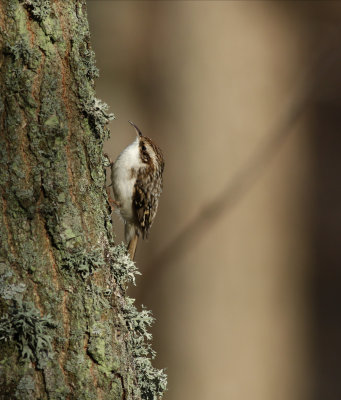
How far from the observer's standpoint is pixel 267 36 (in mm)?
4707

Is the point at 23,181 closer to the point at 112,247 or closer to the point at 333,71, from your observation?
the point at 112,247

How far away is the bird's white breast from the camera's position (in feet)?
11.1

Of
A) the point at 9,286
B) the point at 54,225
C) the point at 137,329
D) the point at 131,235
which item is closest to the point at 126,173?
the point at 131,235

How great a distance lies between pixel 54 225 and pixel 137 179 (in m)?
1.74

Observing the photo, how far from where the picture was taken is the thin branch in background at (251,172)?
15.1ft

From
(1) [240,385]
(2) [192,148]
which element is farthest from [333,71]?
(1) [240,385]

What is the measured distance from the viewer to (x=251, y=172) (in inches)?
185

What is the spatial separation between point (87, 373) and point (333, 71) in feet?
12.0

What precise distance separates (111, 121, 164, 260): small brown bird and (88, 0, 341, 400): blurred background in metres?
1.07

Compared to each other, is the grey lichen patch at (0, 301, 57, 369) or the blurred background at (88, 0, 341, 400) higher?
the blurred background at (88, 0, 341, 400)

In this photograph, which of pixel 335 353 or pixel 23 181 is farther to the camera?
pixel 335 353

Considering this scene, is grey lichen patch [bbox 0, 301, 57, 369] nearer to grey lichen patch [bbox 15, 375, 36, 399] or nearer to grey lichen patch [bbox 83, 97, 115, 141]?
grey lichen patch [bbox 15, 375, 36, 399]

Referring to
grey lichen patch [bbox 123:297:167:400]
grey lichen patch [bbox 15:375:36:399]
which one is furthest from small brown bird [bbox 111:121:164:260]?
grey lichen patch [bbox 15:375:36:399]

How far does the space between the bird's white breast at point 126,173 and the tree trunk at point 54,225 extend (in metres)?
1.55
